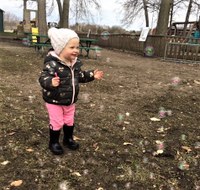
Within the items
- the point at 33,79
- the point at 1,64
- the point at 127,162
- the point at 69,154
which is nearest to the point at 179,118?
the point at 127,162

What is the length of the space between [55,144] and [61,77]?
0.87m

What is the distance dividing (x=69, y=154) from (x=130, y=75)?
5927mm

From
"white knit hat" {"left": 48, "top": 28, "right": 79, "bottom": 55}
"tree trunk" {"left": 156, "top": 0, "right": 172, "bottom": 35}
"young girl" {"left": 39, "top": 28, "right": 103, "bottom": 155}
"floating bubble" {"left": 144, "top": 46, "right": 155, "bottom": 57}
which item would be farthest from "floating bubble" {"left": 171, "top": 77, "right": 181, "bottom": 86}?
"tree trunk" {"left": 156, "top": 0, "right": 172, "bottom": 35}

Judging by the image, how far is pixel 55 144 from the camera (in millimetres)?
3623

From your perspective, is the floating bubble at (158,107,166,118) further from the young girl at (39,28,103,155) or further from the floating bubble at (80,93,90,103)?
the young girl at (39,28,103,155)

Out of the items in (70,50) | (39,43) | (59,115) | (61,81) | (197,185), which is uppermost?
(70,50)

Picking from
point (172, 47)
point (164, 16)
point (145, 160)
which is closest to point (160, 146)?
point (145, 160)

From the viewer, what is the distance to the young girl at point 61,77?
324cm

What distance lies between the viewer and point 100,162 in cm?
349

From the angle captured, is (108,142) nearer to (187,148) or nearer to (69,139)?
(69,139)

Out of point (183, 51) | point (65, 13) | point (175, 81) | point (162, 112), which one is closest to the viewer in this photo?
point (162, 112)

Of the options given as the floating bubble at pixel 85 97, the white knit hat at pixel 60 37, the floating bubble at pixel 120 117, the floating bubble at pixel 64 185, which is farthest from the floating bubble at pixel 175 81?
the floating bubble at pixel 64 185

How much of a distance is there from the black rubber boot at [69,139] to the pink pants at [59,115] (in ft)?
0.31

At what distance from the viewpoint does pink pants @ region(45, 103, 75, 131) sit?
3.41 meters
